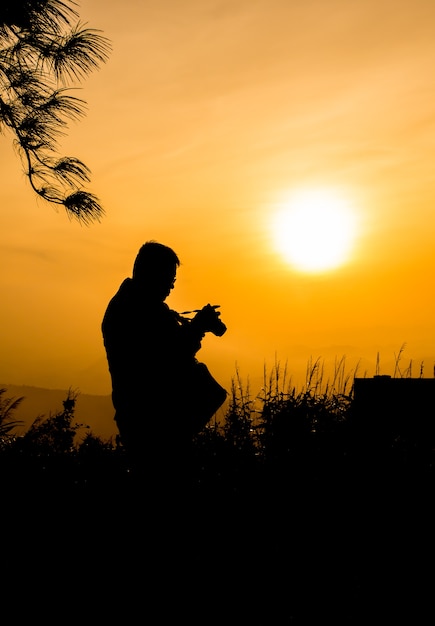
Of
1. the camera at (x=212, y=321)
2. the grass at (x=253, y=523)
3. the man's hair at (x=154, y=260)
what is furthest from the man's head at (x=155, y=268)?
the grass at (x=253, y=523)

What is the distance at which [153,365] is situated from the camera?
12.8ft

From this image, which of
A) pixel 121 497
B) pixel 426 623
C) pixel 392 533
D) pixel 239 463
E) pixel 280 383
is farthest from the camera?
pixel 280 383

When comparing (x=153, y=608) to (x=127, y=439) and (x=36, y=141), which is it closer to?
(x=127, y=439)

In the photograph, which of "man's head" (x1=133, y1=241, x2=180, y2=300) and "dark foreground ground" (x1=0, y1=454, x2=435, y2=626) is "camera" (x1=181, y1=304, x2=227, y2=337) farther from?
"dark foreground ground" (x1=0, y1=454, x2=435, y2=626)

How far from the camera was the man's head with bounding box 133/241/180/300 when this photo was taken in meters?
3.92

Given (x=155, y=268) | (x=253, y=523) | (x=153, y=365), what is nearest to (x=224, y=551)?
(x=253, y=523)

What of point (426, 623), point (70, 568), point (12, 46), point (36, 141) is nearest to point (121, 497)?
point (70, 568)

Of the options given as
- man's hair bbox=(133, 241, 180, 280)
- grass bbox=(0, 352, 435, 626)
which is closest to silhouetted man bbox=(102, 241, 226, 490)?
man's hair bbox=(133, 241, 180, 280)

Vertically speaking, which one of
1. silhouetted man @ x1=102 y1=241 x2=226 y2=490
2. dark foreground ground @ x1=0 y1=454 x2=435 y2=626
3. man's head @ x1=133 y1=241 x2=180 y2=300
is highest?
man's head @ x1=133 y1=241 x2=180 y2=300

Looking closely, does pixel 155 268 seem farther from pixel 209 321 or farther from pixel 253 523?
pixel 253 523

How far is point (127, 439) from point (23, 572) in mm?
1072

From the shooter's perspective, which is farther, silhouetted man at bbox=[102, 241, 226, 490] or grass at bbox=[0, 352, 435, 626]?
silhouetted man at bbox=[102, 241, 226, 490]

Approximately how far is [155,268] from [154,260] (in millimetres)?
48

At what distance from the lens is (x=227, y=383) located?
7773 mm
